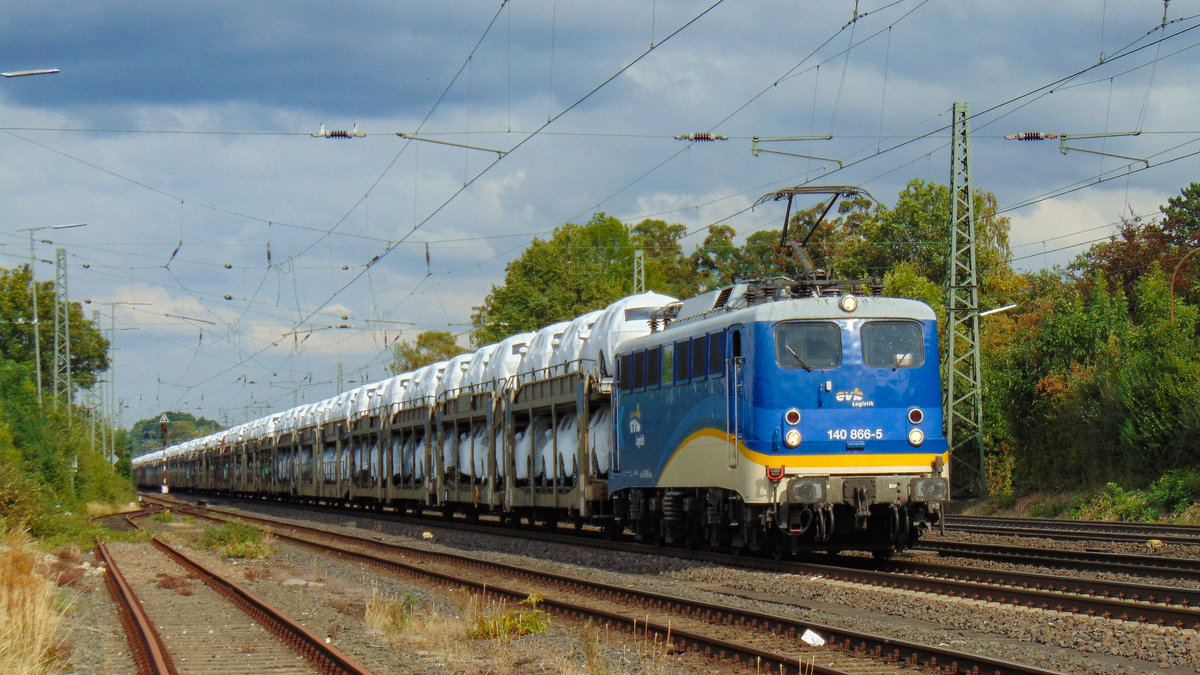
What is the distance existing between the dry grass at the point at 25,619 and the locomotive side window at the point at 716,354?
356 inches

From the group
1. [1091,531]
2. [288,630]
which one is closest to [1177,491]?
[1091,531]

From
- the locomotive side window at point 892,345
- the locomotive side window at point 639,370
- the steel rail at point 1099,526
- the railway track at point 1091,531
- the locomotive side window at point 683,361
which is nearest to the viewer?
the locomotive side window at point 892,345

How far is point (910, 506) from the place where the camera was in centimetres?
1683

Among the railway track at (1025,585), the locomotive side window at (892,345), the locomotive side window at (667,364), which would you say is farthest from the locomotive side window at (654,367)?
the locomotive side window at (892,345)

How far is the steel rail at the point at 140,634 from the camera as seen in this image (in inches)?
447

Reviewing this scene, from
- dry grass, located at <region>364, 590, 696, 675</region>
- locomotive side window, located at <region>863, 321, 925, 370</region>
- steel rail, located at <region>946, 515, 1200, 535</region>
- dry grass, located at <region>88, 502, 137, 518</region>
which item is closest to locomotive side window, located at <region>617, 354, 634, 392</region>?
locomotive side window, located at <region>863, 321, 925, 370</region>

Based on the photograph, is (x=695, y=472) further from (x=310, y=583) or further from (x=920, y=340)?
(x=310, y=583)

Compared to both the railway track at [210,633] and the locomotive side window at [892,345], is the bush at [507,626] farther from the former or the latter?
the locomotive side window at [892,345]

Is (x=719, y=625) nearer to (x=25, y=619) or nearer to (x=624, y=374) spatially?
(x=25, y=619)

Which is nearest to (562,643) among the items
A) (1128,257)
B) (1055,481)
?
(1055,481)

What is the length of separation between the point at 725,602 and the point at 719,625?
1.50 m

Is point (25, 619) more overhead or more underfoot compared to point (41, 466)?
more underfoot

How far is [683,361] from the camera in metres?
18.8

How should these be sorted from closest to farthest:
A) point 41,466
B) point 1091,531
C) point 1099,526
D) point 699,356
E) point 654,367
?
point 699,356 < point 654,367 < point 1091,531 < point 1099,526 < point 41,466
